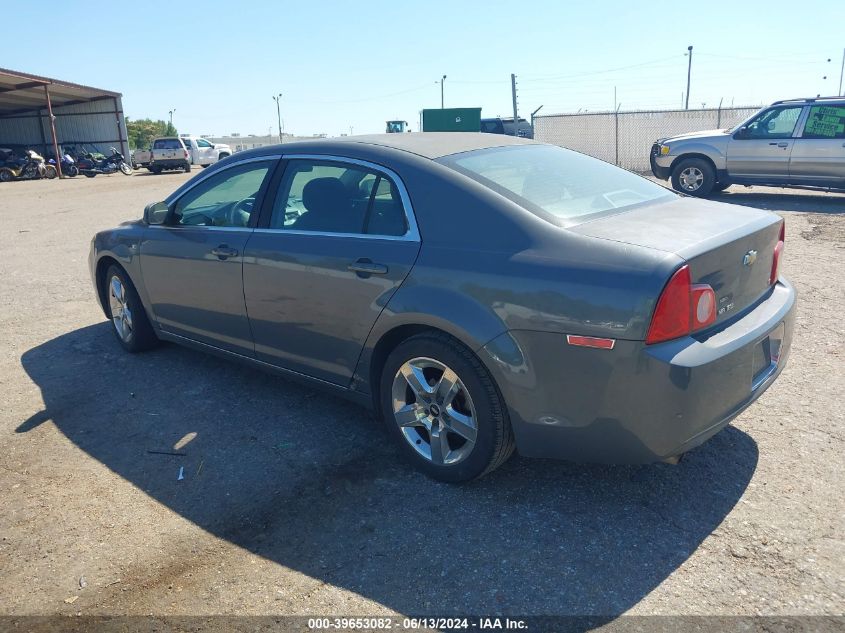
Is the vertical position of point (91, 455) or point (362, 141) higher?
point (362, 141)

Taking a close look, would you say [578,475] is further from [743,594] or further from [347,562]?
[347,562]

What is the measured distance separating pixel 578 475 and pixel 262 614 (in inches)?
65.4

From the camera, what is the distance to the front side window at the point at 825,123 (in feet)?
40.1

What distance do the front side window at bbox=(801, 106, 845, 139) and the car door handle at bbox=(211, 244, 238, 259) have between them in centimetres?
1202

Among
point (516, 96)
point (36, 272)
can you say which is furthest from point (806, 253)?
point (516, 96)

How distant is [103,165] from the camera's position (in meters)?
35.6

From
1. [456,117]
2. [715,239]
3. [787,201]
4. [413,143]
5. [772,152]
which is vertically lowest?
[787,201]

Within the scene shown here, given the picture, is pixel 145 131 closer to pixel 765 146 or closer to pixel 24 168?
pixel 24 168

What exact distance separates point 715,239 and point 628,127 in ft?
64.7

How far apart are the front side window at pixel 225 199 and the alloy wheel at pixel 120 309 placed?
0.98 m

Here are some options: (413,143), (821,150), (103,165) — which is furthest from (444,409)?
(103,165)

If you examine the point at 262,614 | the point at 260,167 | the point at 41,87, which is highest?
the point at 41,87

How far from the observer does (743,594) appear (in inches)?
99.9

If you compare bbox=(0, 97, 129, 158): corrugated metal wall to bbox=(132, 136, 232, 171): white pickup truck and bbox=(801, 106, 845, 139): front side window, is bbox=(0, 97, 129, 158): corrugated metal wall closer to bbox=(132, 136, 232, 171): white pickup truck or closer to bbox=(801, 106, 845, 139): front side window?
bbox=(132, 136, 232, 171): white pickup truck
